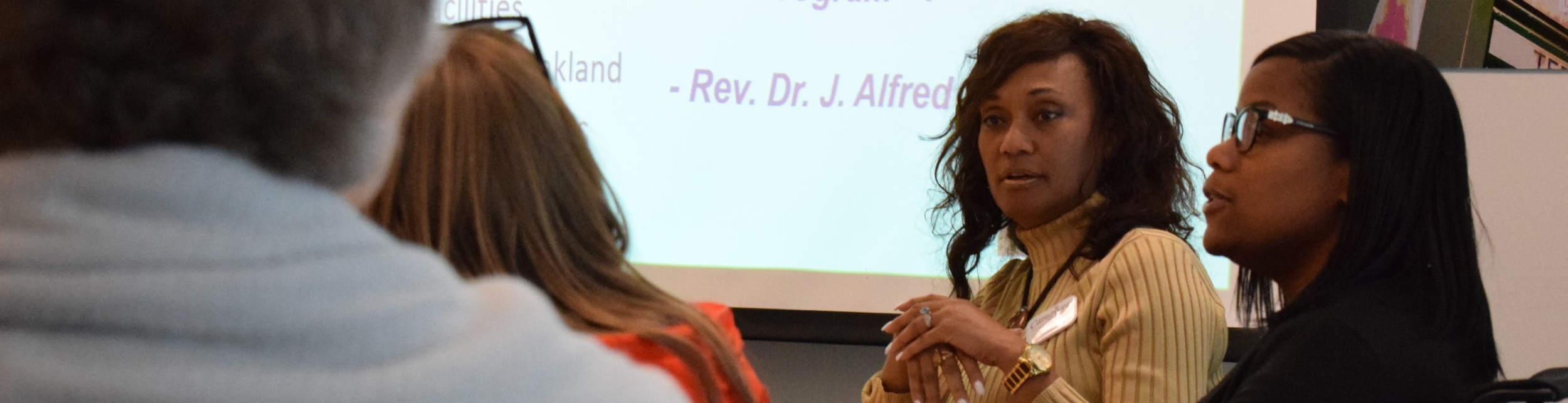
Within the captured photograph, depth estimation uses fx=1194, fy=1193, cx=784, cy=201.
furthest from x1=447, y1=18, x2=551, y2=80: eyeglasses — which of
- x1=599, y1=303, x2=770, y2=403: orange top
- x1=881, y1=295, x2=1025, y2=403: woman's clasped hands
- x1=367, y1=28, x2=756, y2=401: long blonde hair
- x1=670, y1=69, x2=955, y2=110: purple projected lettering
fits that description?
x1=670, y1=69, x2=955, y2=110: purple projected lettering

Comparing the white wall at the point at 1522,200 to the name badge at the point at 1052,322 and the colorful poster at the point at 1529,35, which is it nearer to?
the colorful poster at the point at 1529,35

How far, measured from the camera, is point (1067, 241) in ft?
5.49

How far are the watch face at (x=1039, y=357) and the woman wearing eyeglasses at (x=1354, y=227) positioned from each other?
0.26 metres

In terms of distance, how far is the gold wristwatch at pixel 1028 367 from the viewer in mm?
1463

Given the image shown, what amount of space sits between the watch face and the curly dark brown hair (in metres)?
0.19

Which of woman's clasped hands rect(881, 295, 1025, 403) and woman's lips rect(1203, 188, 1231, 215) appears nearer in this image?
woman's lips rect(1203, 188, 1231, 215)

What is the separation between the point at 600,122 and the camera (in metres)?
2.81

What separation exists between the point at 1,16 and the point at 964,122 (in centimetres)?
153

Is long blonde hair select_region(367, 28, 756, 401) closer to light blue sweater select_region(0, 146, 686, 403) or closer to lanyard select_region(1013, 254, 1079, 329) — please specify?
light blue sweater select_region(0, 146, 686, 403)

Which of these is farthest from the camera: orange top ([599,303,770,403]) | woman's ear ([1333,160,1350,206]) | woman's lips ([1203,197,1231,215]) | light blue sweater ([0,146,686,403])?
woman's lips ([1203,197,1231,215])

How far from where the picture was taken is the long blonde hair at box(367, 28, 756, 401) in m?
0.99

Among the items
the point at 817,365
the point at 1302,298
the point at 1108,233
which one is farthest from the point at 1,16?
the point at 817,365

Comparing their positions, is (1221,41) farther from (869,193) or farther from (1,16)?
(1,16)

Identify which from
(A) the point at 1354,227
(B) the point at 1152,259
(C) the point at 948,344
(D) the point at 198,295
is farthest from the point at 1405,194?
(D) the point at 198,295
